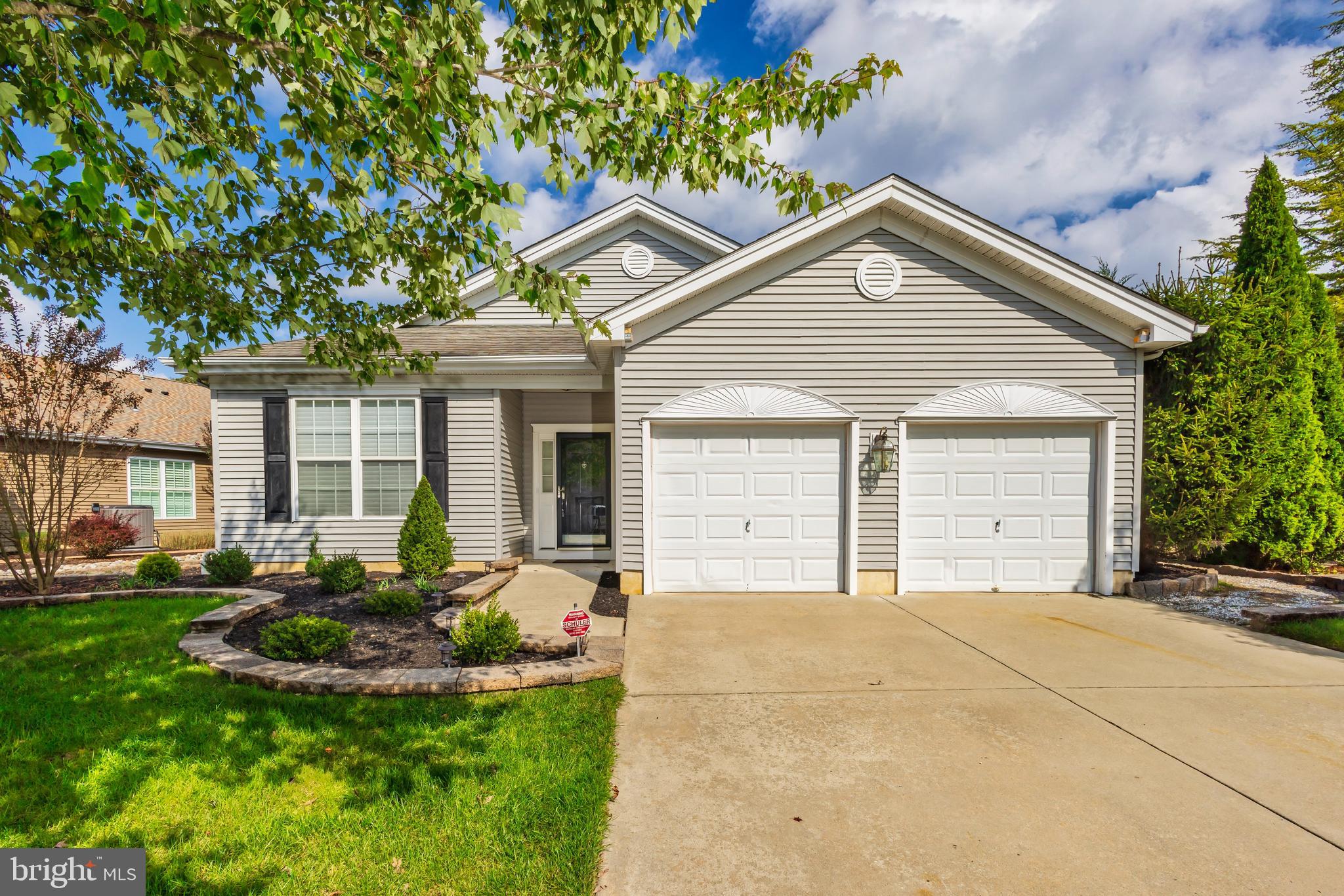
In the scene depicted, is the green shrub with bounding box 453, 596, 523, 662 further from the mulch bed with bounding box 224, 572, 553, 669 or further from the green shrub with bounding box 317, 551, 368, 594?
the green shrub with bounding box 317, 551, 368, 594

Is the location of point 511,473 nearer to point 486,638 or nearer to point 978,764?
point 486,638

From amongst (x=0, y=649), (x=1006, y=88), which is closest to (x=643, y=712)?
(x=0, y=649)

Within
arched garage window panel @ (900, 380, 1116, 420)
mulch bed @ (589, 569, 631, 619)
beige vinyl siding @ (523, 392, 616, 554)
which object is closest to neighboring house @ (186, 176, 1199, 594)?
arched garage window panel @ (900, 380, 1116, 420)

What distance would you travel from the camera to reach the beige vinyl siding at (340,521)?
8148 mm

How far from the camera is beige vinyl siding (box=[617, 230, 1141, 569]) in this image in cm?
692

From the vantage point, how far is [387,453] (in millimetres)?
8188

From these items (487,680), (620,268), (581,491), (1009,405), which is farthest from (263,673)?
(620,268)

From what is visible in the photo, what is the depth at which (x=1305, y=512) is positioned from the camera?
24.1ft

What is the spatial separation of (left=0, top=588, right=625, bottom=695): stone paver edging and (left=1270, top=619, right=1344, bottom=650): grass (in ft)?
20.7

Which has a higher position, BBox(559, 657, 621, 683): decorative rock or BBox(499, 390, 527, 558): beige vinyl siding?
BBox(499, 390, 527, 558): beige vinyl siding

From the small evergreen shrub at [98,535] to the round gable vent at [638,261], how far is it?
11.0 m

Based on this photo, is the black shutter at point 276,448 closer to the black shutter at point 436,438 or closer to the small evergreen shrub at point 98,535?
the black shutter at point 436,438

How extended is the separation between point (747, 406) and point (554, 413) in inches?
151

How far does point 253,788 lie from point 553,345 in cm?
686
